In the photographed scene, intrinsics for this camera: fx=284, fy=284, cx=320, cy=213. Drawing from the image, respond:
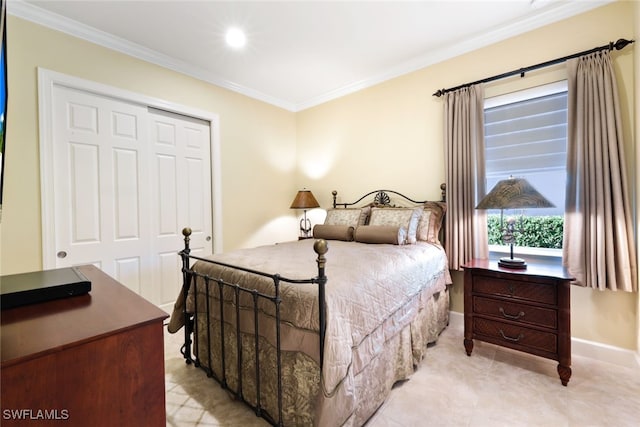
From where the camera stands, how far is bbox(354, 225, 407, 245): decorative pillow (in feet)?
8.32

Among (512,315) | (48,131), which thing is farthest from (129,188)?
(512,315)

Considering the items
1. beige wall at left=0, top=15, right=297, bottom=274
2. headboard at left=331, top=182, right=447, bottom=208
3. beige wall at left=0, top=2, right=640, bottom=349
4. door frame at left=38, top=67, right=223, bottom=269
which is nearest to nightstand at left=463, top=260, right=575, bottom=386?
beige wall at left=0, top=2, right=640, bottom=349

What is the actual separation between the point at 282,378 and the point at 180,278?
221cm

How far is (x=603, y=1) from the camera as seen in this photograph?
213cm

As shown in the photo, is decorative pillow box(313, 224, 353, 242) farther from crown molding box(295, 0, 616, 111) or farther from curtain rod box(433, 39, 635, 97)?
crown molding box(295, 0, 616, 111)

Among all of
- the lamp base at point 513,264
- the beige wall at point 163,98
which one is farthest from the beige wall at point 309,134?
the lamp base at point 513,264

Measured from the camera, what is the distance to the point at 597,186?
206 cm

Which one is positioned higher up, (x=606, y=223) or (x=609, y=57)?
(x=609, y=57)

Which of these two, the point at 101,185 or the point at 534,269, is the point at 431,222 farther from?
the point at 101,185

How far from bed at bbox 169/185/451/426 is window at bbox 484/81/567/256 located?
0.95 meters

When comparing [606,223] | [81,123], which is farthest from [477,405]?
[81,123]

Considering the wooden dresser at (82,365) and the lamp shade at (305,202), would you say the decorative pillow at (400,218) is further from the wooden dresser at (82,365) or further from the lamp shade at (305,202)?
the wooden dresser at (82,365)

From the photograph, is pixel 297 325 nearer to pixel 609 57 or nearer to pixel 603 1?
pixel 609 57

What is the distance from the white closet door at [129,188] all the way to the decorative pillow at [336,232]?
1.39m
